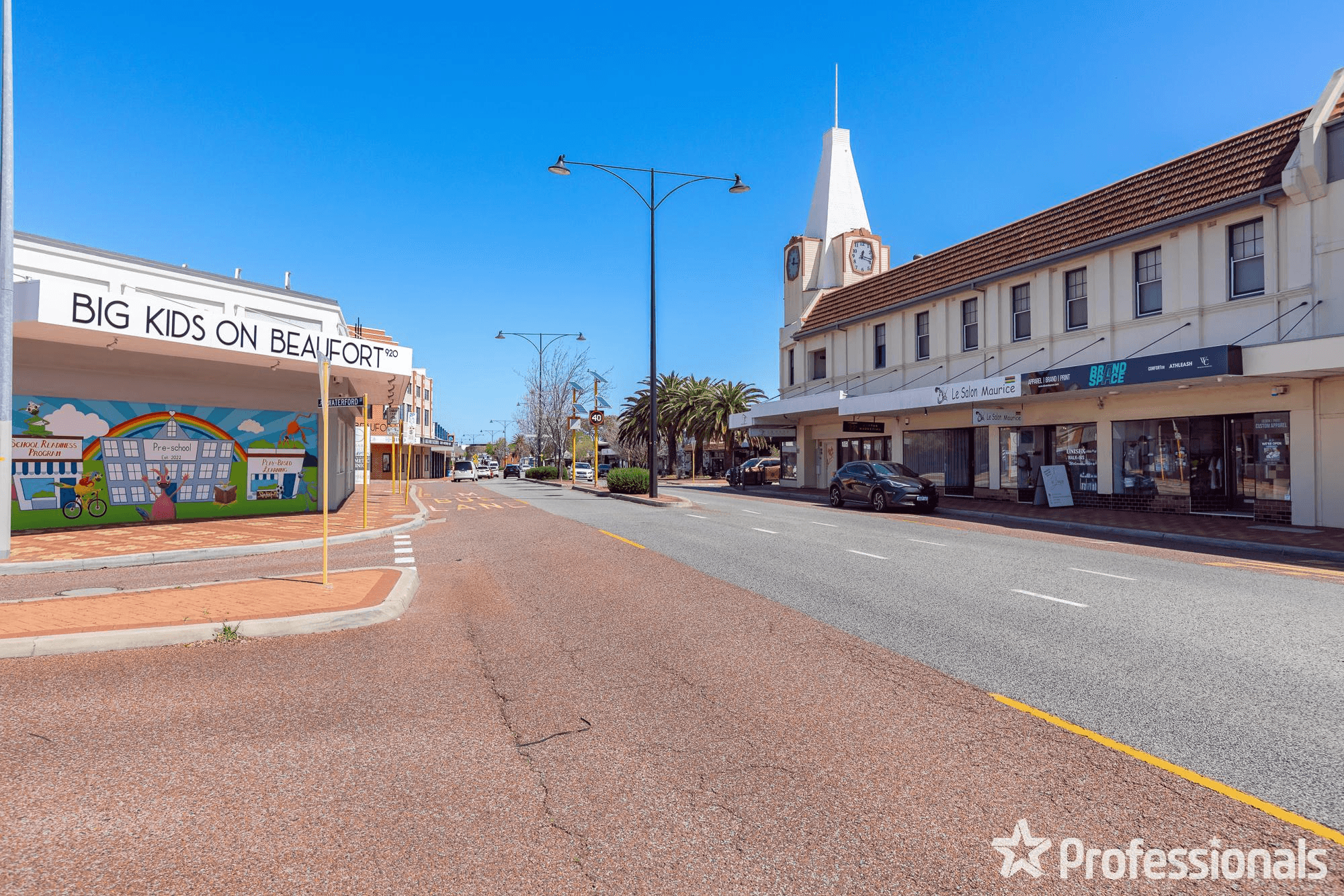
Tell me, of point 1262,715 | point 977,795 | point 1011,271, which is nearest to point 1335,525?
point 1011,271

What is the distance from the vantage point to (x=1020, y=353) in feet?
81.5

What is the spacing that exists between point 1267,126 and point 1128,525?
978cm

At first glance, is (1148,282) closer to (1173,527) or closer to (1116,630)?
(1173,527)

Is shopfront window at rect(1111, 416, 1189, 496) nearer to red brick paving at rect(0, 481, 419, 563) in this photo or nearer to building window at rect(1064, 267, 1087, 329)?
building window at rect(1064, 267, 1087, 329)

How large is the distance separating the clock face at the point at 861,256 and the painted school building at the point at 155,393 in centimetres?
2312

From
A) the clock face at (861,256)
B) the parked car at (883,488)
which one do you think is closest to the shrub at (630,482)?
the parked car at (883,488)

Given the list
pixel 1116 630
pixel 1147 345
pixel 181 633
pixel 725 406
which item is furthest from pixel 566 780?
pixel 725 406

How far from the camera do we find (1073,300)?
75.7ft

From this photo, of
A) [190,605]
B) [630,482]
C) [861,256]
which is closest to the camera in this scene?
[190,605]

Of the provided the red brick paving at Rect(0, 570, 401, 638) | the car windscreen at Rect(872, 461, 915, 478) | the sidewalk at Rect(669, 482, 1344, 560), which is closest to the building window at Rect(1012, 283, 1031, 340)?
the sidewalk at Rect(669, 482, 1344, 560)

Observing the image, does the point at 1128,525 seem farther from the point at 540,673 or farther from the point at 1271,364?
the point at 540,673

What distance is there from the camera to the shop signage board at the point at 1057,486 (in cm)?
2222

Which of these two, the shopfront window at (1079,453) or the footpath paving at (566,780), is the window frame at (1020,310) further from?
the footpath paving at (566,780)

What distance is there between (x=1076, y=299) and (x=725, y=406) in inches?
1378
